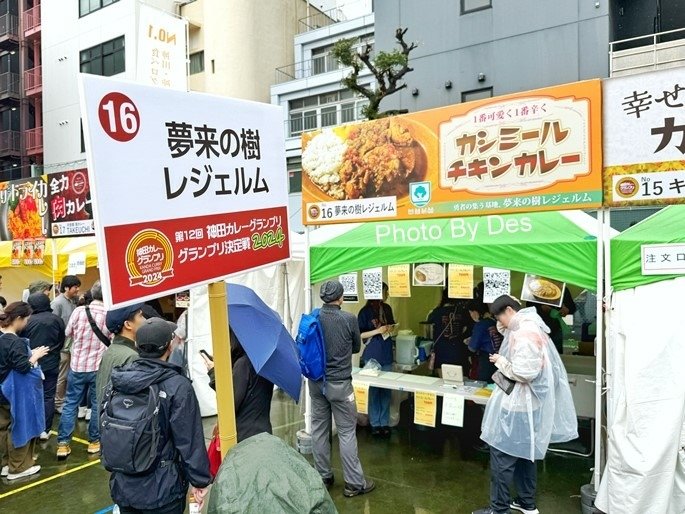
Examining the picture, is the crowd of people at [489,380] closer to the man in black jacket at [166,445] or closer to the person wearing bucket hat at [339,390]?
the person wearing bucket hat at [339,390]

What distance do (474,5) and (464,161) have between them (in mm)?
12615

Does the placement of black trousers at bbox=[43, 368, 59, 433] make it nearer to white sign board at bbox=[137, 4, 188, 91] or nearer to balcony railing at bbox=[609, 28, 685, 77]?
white sign board at bbox=[137, 4, 188, 91]

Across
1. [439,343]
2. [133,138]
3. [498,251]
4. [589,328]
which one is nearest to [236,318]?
[133,138]

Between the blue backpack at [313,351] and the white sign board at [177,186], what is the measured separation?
218cm

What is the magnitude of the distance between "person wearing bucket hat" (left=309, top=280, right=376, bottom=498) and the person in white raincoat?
3.93 feet

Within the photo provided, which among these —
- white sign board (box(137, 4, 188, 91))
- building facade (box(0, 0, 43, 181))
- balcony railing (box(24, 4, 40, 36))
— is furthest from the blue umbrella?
balcony railing (box(24, 4, 40, 36))

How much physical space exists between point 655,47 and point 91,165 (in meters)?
13.8

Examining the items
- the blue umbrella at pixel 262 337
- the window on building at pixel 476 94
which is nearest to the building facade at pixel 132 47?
the window on building at pixel 476 94

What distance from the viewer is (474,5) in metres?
15.1

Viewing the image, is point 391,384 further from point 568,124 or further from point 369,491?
point 568,124

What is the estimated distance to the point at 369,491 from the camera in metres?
4.65

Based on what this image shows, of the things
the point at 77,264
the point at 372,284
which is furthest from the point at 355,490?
the point at 77,264

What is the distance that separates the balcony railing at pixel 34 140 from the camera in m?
26.8

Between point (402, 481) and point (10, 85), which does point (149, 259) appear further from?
point (10, 85)
